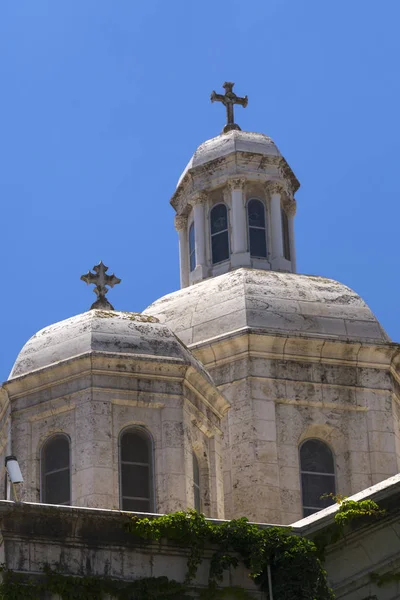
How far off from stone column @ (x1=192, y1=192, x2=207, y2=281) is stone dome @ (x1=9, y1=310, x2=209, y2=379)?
917 centimetres

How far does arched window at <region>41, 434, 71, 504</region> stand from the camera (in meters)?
31.9

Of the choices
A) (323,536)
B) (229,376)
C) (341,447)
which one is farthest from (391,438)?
(323,536)

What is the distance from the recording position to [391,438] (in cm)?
3762

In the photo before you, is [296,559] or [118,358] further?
[118,358]

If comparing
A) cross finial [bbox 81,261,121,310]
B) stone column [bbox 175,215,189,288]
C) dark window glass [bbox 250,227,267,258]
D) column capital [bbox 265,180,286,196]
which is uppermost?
column capital [bbox 265,180,286,196]

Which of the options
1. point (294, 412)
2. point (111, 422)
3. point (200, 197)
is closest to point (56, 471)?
point (111, 422)

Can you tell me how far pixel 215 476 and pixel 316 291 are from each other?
7516 mm

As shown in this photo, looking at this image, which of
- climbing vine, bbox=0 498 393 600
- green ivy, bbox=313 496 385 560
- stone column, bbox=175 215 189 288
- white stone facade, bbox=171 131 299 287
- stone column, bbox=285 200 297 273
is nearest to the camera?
climbing vine, bbox=0 498 393 600

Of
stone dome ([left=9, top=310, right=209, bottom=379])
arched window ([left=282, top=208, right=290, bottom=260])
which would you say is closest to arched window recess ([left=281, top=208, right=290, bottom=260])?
arched window ([left=282, top=208, right=290, bottom=260])

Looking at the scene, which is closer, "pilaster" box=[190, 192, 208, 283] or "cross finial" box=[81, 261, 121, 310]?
"cross finial" box=[81, 261, 121, 310]

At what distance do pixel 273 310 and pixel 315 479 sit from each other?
3.87 metres

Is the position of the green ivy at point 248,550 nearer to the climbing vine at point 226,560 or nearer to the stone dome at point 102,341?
the climbing vine at point 226,560

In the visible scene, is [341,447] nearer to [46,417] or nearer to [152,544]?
[46,417]

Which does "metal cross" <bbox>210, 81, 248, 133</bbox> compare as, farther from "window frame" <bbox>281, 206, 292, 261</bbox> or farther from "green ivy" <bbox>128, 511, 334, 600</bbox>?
"green ivy" <bbox>128, 511, 334, 600</bbox>
